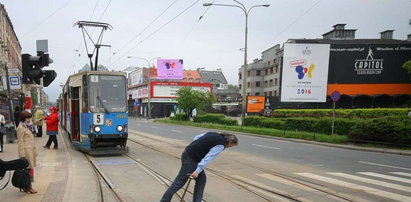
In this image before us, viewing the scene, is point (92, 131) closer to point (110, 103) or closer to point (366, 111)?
point (110, 103)

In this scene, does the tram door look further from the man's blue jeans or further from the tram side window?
the man's blue jeans

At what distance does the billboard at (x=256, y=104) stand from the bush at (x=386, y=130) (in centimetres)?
2636

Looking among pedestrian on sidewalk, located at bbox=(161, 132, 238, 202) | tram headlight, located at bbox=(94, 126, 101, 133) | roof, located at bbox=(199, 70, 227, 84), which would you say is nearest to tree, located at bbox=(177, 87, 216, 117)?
tram headlight, located at bbox=(94, 126, 101, 133)

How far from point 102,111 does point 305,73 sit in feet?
86.2

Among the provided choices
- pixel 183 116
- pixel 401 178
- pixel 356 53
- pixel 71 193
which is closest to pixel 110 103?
pixel 71 193

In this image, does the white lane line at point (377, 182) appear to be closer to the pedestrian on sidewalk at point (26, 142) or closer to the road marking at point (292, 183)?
the road marking at point (292, 183)

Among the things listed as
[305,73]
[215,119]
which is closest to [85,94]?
[305,73]

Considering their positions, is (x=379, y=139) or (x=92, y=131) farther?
(x=379, y=139)

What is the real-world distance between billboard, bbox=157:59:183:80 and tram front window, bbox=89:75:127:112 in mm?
60397

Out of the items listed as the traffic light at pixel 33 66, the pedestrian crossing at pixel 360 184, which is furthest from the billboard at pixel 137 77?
the pedestrian crossing at pixel 360 184

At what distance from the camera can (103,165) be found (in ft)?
35.9

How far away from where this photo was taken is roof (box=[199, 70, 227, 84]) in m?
109

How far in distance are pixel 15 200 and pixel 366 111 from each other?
28305mm

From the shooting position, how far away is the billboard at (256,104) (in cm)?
4528
